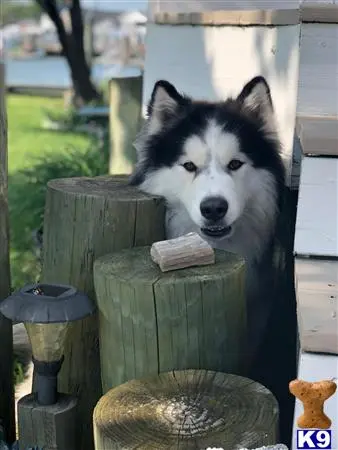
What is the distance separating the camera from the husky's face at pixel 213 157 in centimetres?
304

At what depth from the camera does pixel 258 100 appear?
10.9 feet

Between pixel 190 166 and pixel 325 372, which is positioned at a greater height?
pixel 190 166

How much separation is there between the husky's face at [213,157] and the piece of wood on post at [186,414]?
815mm

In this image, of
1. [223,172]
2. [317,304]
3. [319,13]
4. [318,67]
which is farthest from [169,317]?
[319,13]

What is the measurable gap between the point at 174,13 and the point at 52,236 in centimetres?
267

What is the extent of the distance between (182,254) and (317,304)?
62 cm

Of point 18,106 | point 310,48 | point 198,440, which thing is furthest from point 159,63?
point 18,106

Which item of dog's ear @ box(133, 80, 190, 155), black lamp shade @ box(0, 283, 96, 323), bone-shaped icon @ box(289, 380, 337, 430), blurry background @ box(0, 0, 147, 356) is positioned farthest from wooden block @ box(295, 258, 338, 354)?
blurry background @ box(0, 0, 147, 356)

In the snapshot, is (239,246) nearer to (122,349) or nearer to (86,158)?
(122,349)

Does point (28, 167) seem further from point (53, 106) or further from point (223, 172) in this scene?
point (53, 106)

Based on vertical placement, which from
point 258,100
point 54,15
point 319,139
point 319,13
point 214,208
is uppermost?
point 54,15

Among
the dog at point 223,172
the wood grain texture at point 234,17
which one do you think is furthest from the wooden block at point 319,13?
the dog at point 223,172

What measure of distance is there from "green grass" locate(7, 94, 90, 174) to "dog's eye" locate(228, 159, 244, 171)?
18.5ft

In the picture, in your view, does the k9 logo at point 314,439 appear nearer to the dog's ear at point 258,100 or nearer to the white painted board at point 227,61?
the dog's ear at point 258,100
